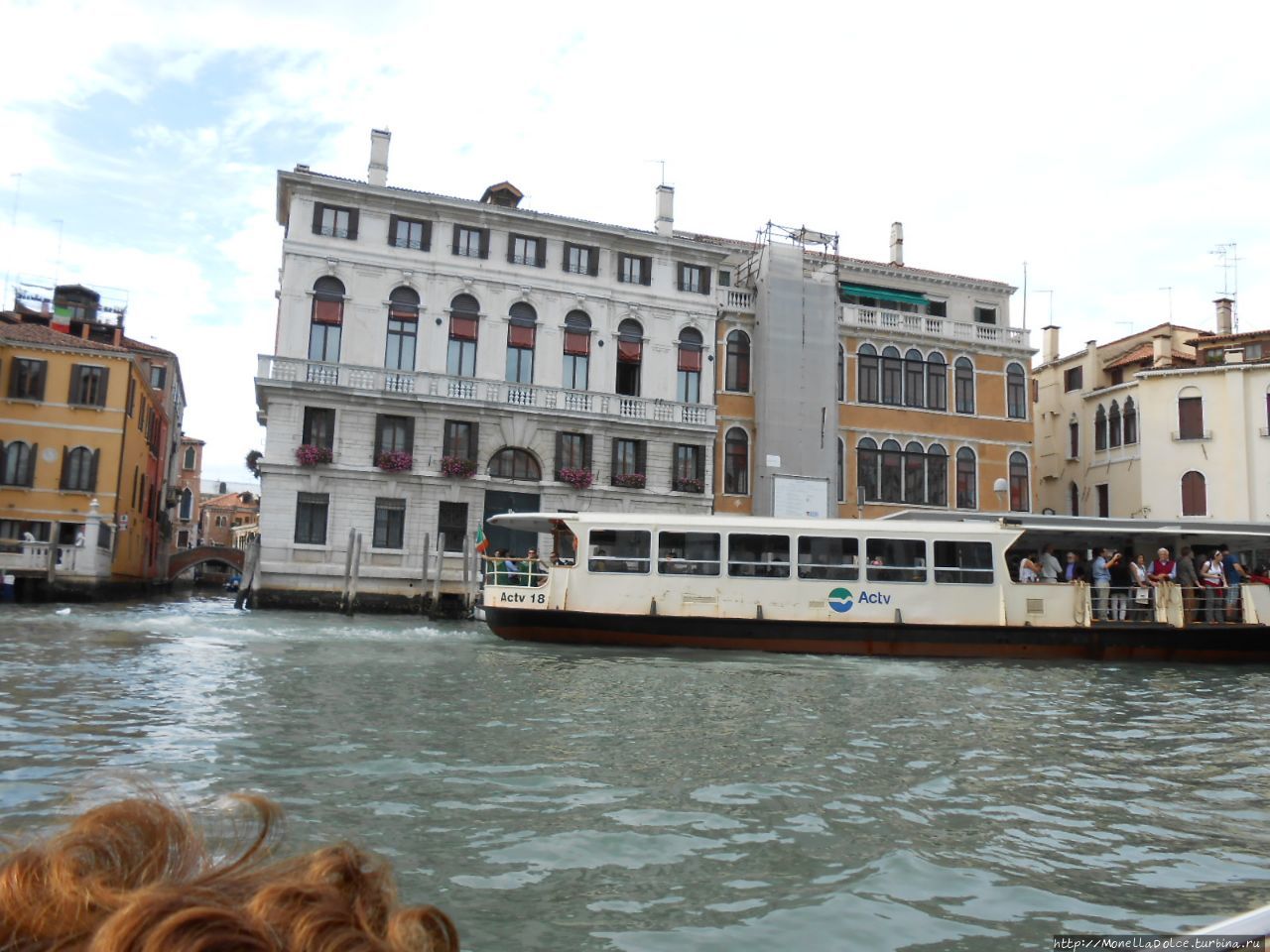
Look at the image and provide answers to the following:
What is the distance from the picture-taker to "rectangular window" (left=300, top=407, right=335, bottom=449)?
25.4 m

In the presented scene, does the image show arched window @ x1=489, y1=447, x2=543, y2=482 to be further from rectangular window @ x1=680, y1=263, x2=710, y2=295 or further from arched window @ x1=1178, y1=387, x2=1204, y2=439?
arched window @ x1=1178, y1=387, x2=1204, y2=439

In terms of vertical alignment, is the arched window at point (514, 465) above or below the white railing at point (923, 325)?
below

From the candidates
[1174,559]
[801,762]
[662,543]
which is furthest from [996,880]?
[1174,559]

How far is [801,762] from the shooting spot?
253 inches

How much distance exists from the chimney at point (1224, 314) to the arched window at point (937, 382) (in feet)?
35.4

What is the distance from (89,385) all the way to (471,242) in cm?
1177

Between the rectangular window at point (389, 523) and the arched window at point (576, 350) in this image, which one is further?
the arched window at point (576, 350)

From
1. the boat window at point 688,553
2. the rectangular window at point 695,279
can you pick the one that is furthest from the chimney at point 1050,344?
the boat window at point 688,553

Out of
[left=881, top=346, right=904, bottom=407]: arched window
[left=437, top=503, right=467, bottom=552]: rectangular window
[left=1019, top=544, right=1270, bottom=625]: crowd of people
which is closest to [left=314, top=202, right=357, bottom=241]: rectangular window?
[left=437, top=503, right=467, bottom=552]: rectangular window

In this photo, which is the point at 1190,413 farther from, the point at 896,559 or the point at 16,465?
the point at 16,465

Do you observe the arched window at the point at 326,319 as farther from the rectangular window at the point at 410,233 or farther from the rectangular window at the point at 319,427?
the rectangular window at the point at 410,233

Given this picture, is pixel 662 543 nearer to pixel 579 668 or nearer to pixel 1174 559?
pixel 579 668

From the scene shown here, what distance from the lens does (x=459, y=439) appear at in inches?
1043

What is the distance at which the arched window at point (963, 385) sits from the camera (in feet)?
100
